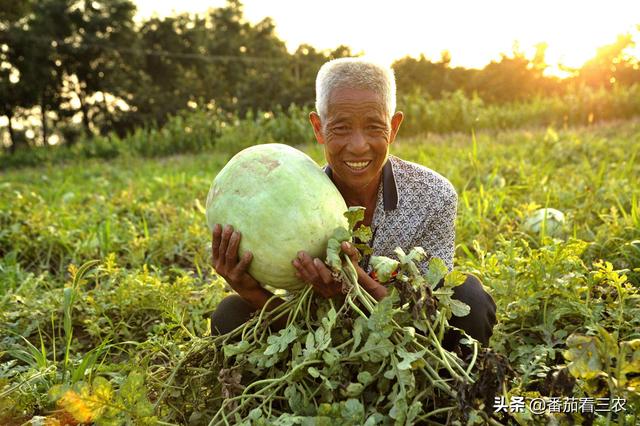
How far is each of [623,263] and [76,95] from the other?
34.2 metres

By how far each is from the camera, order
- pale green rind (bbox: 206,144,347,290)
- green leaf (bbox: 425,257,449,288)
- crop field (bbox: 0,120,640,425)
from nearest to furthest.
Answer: crop field (bbox: 0,120,640,425), green leaf (bbox: 425,257,449,288), pale green rind (bbox: 206,144,347,290)

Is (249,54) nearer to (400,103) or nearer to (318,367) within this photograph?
(400,103)

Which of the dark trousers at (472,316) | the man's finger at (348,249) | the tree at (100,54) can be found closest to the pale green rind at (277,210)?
the man's finger at (348,249)

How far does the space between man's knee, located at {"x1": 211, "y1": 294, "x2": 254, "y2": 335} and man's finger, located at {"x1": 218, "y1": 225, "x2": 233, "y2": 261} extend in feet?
1.08

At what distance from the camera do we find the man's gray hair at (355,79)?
2086mm

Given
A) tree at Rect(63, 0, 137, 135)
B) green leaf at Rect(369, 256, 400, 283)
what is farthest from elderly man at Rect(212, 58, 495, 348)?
tree at Rect(63, 0, 137, 135)

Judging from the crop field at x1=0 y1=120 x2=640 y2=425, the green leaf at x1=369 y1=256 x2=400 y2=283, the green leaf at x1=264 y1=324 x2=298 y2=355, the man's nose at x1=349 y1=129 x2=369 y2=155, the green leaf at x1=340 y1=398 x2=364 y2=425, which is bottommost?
the crop field at x1=0 y1=120 x2=640 y2=425

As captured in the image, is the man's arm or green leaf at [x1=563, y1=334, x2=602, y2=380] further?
the man's arm

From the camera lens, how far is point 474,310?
1.94 meters

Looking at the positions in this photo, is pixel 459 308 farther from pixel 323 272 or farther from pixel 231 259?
pixel 231 259

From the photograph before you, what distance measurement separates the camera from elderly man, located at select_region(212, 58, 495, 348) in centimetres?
181

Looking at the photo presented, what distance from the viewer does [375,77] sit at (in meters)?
2.11

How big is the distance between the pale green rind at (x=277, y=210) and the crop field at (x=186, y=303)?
442 mm

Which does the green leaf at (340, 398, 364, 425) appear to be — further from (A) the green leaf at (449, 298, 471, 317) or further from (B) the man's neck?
(B) the man's neck
